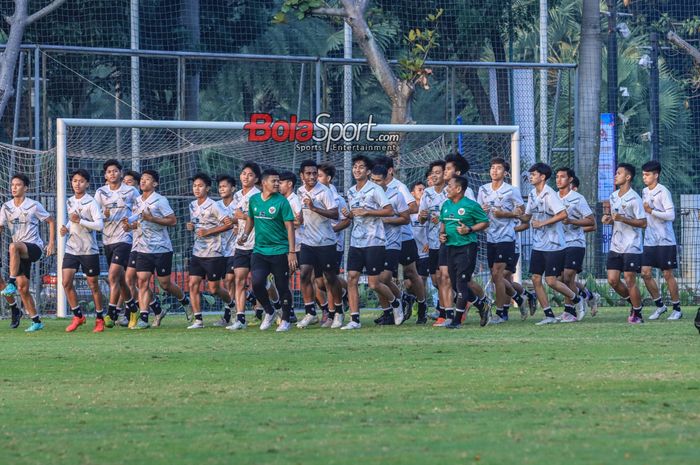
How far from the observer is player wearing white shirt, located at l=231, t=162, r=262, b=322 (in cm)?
1800

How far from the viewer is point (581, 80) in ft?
97.4

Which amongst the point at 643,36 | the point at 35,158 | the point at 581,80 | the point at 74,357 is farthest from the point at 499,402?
the point at 643,36

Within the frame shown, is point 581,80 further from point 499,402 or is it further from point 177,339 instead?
point 499,402

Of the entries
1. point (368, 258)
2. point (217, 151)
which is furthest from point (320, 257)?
point (217, 151)

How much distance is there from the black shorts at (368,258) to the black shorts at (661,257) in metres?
3.93

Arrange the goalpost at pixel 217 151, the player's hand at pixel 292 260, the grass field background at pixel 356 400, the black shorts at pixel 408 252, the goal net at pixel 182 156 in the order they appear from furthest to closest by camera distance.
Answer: the goalpost at pixel 217 151, the goal net at pixel 182 156, the black shorts at pixel 408 252, the player's hand at pixel 292 260, the grass field background at pixel 356 400

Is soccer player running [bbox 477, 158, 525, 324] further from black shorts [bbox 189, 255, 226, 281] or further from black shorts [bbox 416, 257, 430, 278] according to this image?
black shorts [bbox 189, 255, 226, 281]

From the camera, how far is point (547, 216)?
62.5 ft

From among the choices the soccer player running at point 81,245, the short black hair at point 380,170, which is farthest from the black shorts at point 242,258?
the short black hair at point 380,170

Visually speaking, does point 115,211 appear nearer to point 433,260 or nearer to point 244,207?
point 244,207

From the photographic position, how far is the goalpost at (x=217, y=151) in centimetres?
2316

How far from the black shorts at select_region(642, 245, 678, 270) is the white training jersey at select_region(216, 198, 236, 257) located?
5.64 meters

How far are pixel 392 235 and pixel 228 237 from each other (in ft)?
7.68

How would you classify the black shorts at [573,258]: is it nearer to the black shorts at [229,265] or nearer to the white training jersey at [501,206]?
the white training jersey at [501,206]
